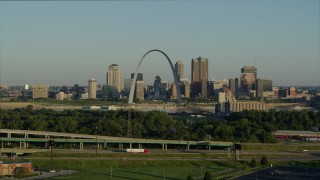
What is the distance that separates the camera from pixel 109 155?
4412cm

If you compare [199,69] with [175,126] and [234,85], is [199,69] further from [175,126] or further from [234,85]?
[175,126]

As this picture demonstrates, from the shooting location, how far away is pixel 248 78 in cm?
17425

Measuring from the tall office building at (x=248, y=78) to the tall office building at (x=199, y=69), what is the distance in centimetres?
1245

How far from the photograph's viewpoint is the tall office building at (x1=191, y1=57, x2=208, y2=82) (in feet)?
627

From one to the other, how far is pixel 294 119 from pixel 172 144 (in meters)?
22.4

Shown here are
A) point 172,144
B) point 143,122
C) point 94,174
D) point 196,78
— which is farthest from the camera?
point 196,78

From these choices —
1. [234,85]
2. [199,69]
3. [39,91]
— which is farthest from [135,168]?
[199,69]

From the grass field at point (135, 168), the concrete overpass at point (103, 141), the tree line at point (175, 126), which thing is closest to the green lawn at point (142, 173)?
the grass field at point (135, 168)

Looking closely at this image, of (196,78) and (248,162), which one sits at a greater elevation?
(196,78)

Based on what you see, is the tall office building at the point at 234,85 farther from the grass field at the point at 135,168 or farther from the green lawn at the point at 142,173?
the green lawn at the point at 142,173

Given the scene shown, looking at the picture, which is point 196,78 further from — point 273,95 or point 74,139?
point 74,139

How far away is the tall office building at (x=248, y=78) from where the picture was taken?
16812cm

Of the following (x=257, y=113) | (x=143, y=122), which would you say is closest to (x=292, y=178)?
(x=143, y=122)

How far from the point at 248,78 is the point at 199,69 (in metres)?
23.2
